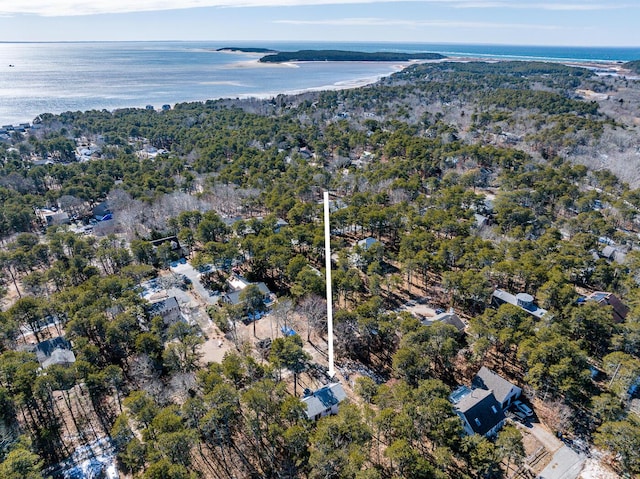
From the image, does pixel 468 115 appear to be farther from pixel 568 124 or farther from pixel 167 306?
pixel 167 306

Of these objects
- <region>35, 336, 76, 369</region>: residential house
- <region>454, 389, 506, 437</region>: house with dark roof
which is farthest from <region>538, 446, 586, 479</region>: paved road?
<region>35, 336, 76, 369</region>: residential house

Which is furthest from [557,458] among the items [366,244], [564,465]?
[366,244]

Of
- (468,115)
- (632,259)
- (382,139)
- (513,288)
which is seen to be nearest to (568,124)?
(468,115)

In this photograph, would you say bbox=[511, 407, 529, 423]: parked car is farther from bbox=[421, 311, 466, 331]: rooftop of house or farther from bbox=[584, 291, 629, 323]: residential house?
bbox=[584, 291, 629, 323]: residential house

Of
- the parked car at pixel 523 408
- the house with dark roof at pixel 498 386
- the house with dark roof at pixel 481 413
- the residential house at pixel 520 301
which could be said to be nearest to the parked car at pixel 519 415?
the parked car at pixel 523 408

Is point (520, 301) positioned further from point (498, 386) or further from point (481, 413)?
point (481, 413)

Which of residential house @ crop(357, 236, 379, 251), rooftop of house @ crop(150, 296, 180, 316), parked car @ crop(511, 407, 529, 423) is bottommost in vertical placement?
parked car @ crop(511, 407, 529, 423)
